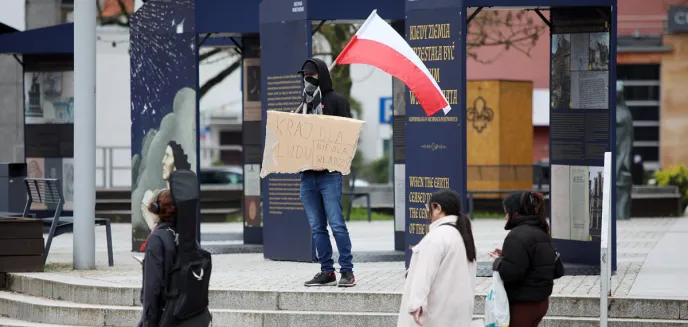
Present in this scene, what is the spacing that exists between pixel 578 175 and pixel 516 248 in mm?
4755

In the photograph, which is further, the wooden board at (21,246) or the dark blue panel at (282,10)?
the dark blue panel at (282,10)

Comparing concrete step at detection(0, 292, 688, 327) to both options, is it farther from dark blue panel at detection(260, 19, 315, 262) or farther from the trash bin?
the trash bin

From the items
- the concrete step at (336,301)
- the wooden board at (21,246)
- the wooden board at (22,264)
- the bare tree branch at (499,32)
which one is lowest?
the concrete step at (336,301)

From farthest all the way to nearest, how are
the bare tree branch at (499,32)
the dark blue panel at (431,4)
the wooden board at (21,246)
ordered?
1. the bare tree branch at (499,32)
2. the wooden board at (21,246)
3. the dark blue panel at (431,4)

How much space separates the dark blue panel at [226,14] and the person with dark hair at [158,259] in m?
7.34

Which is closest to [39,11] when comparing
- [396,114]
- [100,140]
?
[396,114]

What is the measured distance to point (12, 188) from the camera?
16516 millimetres

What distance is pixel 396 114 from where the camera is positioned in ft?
48.1

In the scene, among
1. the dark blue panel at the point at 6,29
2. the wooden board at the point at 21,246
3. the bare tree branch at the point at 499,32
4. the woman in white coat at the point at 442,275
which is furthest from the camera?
the bare tree branch at the point at 499,32

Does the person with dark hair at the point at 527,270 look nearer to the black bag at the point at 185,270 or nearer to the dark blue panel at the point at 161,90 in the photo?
the black bag at the point at 185,270

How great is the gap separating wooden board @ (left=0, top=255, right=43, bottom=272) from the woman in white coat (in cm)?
634

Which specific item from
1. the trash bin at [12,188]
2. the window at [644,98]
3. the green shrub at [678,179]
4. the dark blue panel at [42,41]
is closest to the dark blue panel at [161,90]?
the trash bin at [12,188]

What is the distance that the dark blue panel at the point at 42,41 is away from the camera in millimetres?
18125

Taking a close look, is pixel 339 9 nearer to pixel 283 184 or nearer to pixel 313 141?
pixel 283 184
